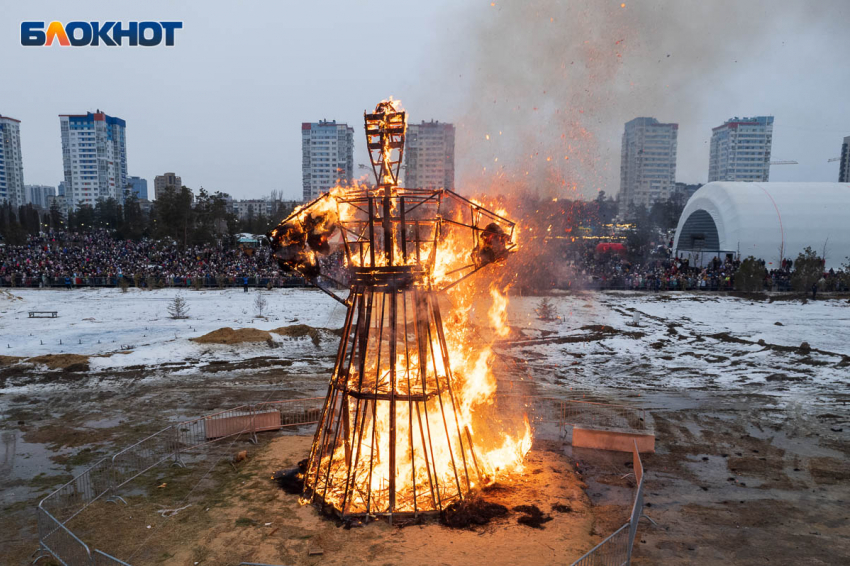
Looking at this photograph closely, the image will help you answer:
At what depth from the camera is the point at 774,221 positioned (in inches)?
2247

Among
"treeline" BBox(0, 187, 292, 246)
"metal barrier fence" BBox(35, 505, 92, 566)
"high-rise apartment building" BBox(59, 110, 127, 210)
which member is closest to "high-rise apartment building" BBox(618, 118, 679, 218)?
"treeline" BBox(0, 187, 292, 246)

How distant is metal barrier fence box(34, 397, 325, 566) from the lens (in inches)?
393

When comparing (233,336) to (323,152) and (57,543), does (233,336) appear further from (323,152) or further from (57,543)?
(323,152)

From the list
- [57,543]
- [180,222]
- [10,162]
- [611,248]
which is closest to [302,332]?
[57,543]

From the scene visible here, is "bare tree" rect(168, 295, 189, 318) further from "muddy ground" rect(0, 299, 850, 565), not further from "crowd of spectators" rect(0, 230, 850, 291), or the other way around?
"muddy ground" rect(0, 299, 850, 565)

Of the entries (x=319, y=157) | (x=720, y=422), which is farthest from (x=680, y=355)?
(x=319, y=157)

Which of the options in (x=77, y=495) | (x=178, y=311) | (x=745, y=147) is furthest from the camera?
(x=745, y=147)

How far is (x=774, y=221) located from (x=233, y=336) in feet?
185

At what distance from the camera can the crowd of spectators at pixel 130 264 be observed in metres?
50.3

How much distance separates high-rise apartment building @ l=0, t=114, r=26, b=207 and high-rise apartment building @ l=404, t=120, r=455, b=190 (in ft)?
573

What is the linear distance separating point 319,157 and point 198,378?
139m

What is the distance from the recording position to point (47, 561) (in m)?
10.1

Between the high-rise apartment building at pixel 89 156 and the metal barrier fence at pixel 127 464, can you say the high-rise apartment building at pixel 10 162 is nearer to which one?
the high-rise apartment building at pixel 89 156

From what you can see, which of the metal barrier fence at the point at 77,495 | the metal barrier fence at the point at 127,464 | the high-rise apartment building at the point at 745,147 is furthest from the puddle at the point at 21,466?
the high-rise apartment building at the point at 745,147
